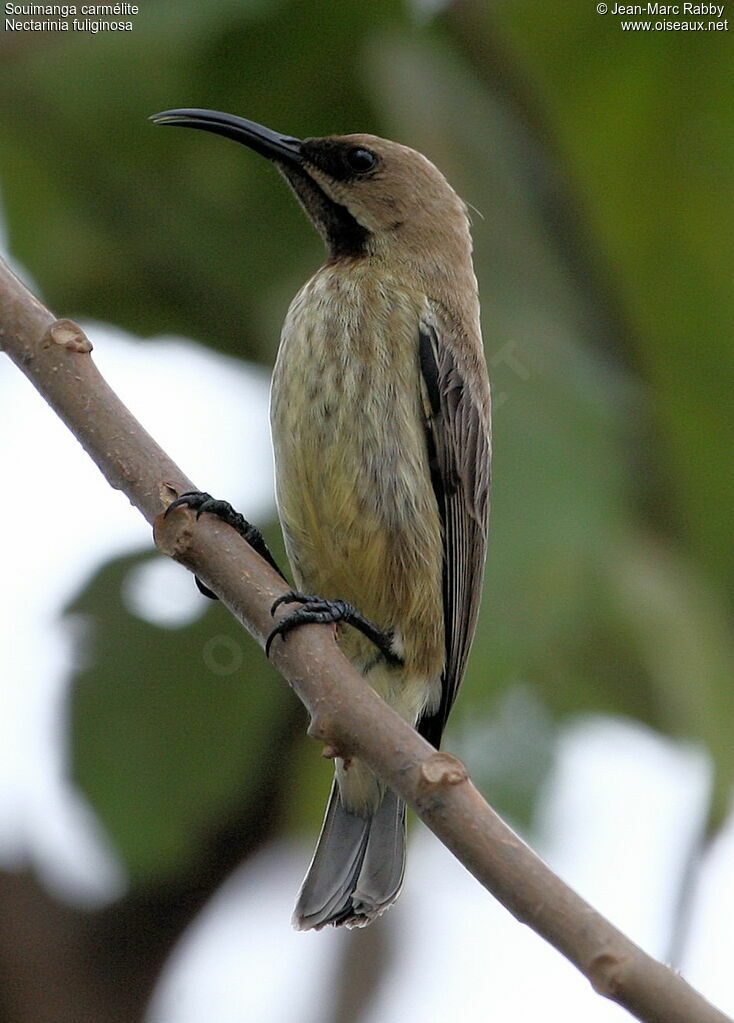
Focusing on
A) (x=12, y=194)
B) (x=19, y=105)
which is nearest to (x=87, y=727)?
(x=12, y=194)

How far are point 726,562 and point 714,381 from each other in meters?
0.66

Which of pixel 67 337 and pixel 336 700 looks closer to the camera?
pixel 336 700

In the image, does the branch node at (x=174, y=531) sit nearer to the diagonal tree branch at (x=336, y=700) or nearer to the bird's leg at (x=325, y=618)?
the diagonal tree branch at (x=336, y=700)

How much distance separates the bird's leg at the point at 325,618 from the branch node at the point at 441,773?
590 millimetres

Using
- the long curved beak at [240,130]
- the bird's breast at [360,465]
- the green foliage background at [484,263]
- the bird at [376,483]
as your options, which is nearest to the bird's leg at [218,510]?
the bird at [376,483]

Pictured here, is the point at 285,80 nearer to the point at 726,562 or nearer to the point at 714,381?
the point at 714,381

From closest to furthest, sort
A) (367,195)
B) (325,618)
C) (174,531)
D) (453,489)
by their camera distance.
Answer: (174,531) < (325,618) < (453,489) < (367,195)

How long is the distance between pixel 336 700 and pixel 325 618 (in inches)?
20.2

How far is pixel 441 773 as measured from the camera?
2.37 m

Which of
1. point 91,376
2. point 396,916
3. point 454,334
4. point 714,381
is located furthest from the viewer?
point 396,916

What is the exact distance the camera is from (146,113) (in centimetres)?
518

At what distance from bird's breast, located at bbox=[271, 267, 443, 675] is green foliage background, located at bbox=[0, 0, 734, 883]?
57 centimetres

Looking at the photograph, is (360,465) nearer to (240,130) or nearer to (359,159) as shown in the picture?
(240,130)

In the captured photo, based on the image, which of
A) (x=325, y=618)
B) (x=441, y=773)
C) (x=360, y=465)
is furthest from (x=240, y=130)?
(x=441, y=773)
